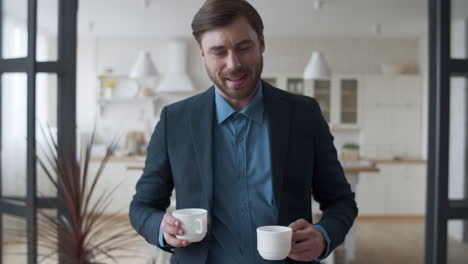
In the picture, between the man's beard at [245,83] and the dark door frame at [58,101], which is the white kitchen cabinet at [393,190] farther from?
the man's beard at [245,83]

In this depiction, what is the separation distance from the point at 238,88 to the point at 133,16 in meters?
5.51

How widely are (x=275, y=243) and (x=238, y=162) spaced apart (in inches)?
10.7

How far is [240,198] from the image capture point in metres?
1.27

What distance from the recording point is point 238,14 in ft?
4.03

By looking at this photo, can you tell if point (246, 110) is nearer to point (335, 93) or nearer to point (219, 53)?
A: point (219, 53)

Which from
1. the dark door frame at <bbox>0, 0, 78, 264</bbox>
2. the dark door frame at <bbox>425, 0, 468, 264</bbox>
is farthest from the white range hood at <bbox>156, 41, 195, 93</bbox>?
the dark door frame at <bbox>425, 0, 468, 264</bbox>

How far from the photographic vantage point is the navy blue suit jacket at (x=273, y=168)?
1.27 meters

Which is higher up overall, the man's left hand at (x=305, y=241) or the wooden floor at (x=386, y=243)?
the man's left hand at (x=305, y=241)

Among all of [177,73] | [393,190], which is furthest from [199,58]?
[393,190]

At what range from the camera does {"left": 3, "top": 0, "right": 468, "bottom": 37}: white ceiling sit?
224 inches

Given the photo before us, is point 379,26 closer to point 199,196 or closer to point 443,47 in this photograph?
point 443,47

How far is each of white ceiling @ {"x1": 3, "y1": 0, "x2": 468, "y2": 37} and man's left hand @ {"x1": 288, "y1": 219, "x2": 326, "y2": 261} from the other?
15.4ft

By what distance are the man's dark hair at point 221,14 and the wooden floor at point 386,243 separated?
2.92m

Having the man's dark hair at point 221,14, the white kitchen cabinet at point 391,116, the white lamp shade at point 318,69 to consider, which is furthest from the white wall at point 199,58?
the man's dark hair at point 221,14
